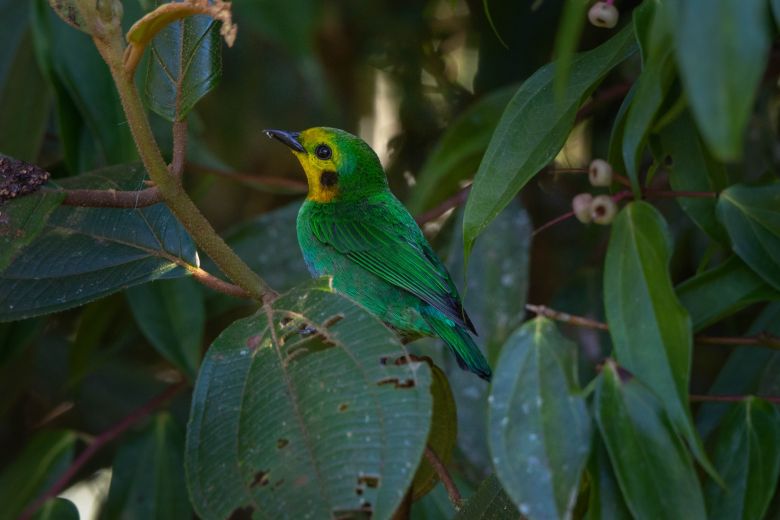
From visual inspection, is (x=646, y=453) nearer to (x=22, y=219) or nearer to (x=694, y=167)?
(x=694, y=167)

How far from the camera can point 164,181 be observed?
1554mm

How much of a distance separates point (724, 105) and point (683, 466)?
2.30 feet

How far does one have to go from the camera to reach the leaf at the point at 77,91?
99.0 inches

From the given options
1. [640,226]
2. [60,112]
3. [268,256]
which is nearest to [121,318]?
[268,256]

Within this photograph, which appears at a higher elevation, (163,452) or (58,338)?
(58,338)

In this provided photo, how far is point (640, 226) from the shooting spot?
1.54 meters

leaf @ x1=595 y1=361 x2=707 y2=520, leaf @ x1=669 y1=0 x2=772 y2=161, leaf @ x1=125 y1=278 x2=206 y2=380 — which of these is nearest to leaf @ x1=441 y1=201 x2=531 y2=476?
leaf @ x1=125 y1=278 x2=206 y2=380

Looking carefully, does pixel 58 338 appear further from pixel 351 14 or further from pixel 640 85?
pixel 640 85

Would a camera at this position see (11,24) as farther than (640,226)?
Yes

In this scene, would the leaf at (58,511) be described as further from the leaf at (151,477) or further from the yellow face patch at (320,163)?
the yellow face patch at (320,163)

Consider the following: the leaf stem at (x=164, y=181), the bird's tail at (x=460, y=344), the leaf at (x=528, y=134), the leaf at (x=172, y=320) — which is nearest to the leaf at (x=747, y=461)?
the leaf at (x=528, y=134)

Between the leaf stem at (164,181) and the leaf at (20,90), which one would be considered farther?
the leaf at (20,90)

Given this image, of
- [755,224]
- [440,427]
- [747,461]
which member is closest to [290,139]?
[440,427]

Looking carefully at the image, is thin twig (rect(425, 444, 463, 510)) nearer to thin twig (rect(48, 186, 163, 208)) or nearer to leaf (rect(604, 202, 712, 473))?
leaf (rect(604, 202, 712, 473))
